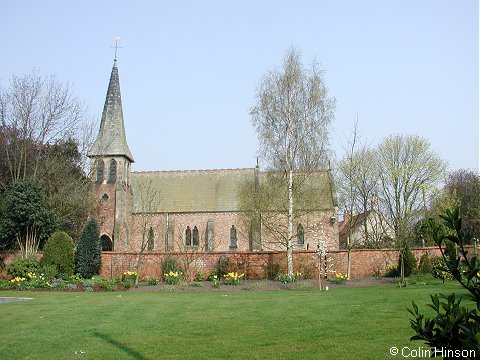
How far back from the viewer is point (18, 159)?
33844 mm

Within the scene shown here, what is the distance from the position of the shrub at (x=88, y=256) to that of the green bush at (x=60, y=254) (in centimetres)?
43

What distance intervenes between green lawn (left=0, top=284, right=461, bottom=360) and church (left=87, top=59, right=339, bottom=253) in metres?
27.0

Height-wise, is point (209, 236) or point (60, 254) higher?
point (209, 236)

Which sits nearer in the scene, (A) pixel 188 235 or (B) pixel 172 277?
(B) pixel 172 277

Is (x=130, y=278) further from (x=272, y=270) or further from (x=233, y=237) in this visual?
(x=233, y=237)

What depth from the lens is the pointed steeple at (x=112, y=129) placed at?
42.8m

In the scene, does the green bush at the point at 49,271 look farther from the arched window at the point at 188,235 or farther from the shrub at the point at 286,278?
the arched window at the point at 188,235

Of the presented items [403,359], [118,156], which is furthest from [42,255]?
[403,359]

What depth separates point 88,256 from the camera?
27.8 metres

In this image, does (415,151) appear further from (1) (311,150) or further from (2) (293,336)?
(2) (293,336)

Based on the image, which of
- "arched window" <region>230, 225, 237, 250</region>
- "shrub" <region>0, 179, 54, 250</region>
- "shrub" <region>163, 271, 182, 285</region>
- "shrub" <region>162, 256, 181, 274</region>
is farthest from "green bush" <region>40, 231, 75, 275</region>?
"arched window" <region>230, 225, 237, 250</region>

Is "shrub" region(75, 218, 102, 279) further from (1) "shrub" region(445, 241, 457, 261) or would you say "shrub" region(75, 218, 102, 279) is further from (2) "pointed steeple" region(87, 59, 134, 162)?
(1) "shrub" region(445, 241, 457, 261)

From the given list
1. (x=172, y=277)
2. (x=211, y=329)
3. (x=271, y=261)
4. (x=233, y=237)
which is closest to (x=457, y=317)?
(x=211, y=329)

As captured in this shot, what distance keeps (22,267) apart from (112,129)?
2036 centimetres
